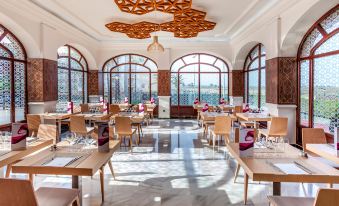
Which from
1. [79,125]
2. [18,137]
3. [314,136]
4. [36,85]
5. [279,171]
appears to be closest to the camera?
[279,171]

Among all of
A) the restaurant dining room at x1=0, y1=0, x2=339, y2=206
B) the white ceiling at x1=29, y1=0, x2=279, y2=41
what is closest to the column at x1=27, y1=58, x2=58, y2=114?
the restaurant dining room at x1=0, y1=0, x2=339, y2=206

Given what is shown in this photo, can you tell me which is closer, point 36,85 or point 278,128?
point 278,128

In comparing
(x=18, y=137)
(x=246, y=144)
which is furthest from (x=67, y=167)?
(x=246, y=144)

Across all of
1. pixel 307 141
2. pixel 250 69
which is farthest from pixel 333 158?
pixel 250 69

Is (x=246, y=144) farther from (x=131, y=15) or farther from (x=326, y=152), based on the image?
(x=131, y=15)

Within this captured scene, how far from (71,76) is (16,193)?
9467 millimetres

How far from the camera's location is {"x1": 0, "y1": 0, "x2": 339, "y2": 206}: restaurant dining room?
2713mm

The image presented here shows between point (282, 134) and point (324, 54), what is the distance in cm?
200

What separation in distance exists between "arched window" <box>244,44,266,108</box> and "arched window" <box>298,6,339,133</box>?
2452 millimetres

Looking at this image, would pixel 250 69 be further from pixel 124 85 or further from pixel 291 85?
pixel 124 85

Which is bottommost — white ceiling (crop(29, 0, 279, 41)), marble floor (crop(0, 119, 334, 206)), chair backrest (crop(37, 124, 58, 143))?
marble floor (crop(0, 119, 334, 206))

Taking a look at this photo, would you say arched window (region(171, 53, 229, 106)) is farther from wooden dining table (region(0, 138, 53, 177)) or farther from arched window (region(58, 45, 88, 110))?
wooden dining table (region(0, 138, 53, 177))

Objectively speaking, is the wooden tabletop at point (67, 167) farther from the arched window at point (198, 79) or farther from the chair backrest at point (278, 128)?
the arched window at point (198, 79)

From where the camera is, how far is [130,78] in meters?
13.1
